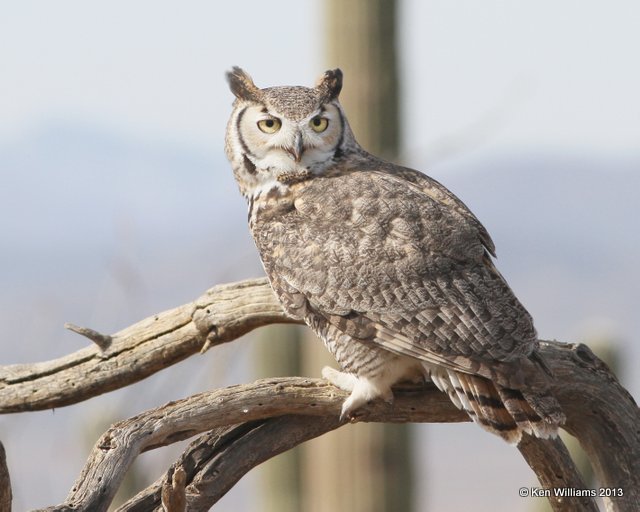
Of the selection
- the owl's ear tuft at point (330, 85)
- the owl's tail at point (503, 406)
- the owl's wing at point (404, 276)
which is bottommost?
the owl's tail at point (503, 406)

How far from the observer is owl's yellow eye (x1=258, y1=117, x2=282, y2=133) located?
4.12m

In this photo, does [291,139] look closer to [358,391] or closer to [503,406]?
[358,391]

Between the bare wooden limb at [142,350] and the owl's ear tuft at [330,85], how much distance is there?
0.71 meters

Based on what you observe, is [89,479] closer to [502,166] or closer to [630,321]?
[630,321]

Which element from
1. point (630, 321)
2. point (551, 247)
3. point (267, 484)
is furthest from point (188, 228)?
point (267, 484)

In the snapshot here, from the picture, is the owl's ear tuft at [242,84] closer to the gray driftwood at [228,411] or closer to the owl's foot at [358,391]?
the gray driftwood at [228,411]

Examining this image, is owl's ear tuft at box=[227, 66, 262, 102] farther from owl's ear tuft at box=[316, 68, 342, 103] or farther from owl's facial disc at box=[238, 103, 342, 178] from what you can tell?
owl's ear tuft at box=[316, 68, 342, 103]

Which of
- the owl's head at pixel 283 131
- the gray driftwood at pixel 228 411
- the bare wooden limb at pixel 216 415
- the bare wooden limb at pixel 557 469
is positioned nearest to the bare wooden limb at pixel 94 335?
the gray driftwood at pixel 228 411

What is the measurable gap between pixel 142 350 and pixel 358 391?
2.93 ft

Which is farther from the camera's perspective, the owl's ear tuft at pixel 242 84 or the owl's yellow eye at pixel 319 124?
the owl's ear tuft at pixel 242 84

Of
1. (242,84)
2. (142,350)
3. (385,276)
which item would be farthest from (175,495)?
(242,84)

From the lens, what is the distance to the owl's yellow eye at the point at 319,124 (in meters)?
4.11

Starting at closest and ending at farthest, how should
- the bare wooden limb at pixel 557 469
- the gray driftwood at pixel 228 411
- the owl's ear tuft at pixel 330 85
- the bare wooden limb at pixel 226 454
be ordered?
the gray driftwood at pixel 228 411, the bare wooden limb at pixel 226 454, the bare wooden limb at pixel 557 469, the owl's ear tuft at pixel 330 85

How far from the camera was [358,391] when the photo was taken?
3723 mm
